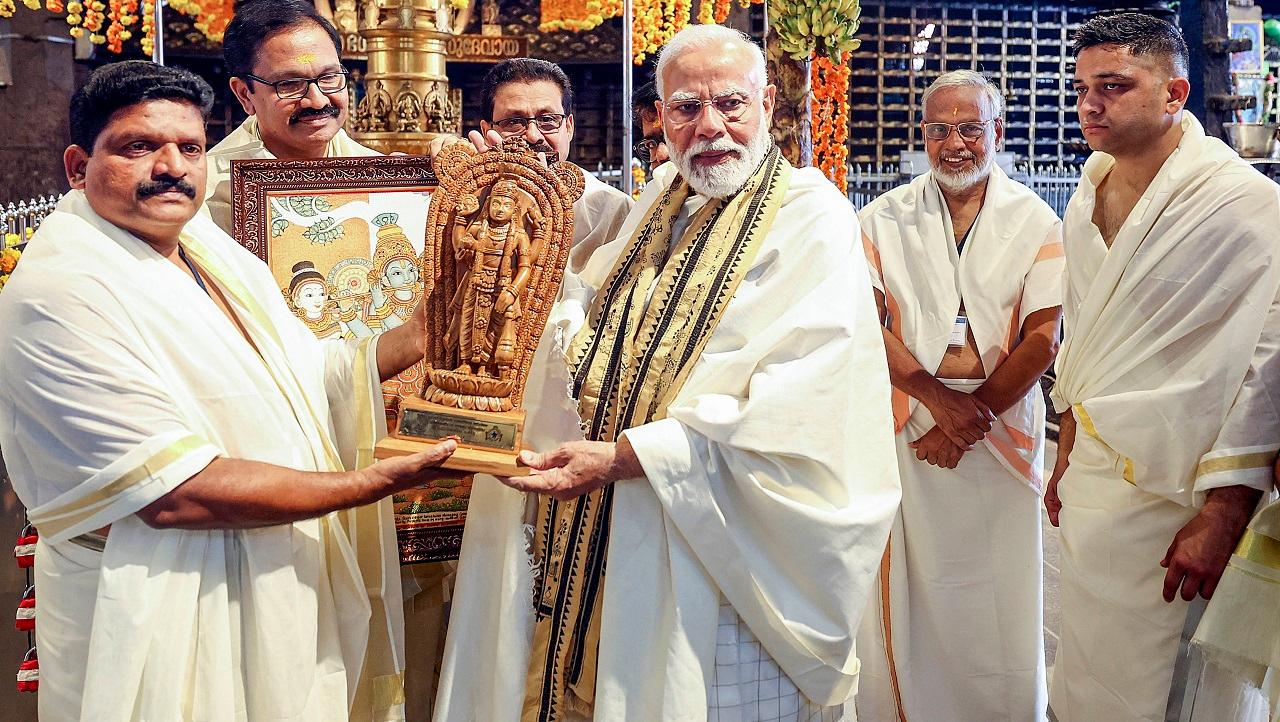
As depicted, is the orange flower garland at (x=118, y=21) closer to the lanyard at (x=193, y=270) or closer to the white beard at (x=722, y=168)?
the lanyard at (x=193, y=270)

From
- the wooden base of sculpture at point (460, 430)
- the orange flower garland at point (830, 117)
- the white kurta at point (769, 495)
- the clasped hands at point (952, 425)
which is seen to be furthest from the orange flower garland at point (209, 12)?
the white kurta at point (769, 495)

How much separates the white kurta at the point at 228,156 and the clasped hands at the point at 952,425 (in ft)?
5.81

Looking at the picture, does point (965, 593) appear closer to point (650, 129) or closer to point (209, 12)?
point (650, 129)

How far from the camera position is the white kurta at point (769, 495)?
7.32ft

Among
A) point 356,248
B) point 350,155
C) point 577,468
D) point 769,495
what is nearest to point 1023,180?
point 350,155

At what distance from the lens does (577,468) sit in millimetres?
2213

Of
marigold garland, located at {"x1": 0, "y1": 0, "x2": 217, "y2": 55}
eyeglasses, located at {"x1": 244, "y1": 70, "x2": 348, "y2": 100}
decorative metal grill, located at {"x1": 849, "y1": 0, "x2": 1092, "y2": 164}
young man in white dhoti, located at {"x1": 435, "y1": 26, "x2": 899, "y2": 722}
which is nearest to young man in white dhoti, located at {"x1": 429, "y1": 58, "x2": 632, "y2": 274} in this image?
eyeglasses, located at {"x1": 244, "y1": 70, "x2": 348, "y2": 100}

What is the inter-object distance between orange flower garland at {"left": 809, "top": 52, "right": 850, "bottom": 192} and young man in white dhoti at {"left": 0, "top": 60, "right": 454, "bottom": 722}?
5.20 meters

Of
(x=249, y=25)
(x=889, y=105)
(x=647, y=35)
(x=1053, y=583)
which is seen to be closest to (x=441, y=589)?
(x=249, y=25)

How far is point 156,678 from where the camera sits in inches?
79.0

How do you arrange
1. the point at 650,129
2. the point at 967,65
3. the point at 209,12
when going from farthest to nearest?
the point at 967,65
the point at 209,12
the point at 650,129

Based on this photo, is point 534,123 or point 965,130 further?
point 965,130

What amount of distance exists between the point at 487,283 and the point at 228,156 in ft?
3.43

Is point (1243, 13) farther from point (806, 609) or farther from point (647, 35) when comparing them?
point (806, 609)
